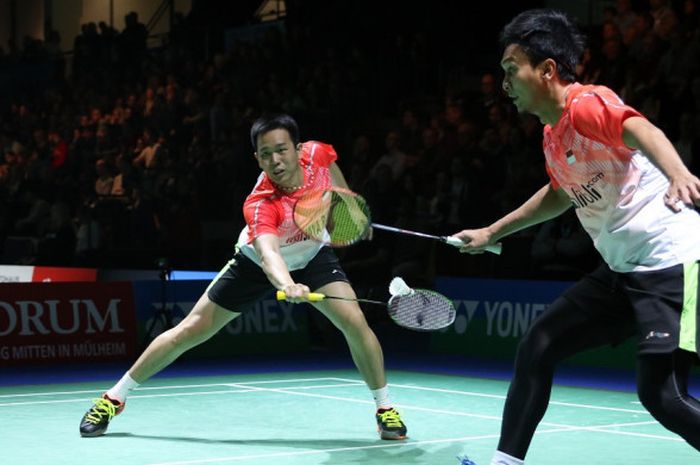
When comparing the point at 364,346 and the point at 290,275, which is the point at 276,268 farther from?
the point at 364,346

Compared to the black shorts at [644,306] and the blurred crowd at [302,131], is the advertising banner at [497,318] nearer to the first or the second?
the blurred crowd at [302,131]

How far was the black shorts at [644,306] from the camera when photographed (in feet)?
13.4

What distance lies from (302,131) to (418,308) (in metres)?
10.8

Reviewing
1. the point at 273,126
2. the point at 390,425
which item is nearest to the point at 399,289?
the point at 273,126

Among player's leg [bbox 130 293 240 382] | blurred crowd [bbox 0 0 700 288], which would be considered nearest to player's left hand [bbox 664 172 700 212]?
player's leg [bbox 130 293 240 382]

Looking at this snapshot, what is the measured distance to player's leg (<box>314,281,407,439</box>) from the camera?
6547 mm

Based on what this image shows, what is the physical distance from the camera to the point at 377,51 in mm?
17656

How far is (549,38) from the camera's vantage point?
13.9 ft

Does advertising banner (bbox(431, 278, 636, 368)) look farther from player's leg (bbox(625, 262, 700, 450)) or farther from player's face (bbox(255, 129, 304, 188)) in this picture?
player's leg (bbox(625, 262, 700, 450))

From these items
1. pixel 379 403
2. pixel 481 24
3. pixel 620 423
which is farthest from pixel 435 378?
pixel 481 24

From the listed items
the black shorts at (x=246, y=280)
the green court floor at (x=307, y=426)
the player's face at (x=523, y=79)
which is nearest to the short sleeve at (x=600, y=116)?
the player's face at (x=523, y=79)

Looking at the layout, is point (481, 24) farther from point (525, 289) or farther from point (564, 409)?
point (564, 409)

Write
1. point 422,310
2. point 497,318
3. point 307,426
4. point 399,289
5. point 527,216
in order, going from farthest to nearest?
point 497,318 < point 307,426 < point 422,310 < point 399,289 < point 527,216

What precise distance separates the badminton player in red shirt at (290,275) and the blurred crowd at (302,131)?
5.46 m
